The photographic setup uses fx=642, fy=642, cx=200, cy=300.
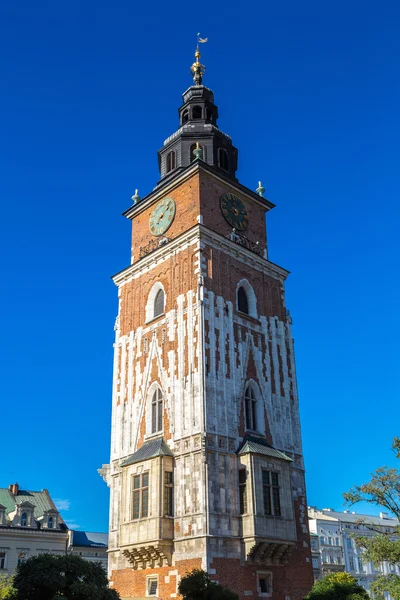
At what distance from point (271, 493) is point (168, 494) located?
5.37 meters

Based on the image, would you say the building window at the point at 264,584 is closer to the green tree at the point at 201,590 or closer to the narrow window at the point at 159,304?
the green tree at the point at 201,590

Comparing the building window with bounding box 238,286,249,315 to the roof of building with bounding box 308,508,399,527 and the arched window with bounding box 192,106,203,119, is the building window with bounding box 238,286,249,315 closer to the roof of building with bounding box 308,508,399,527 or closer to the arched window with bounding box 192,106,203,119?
the arched window with bounding box 192,106,203,119

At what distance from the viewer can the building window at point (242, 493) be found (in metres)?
32.8

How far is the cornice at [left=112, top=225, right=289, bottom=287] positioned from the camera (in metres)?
38.5

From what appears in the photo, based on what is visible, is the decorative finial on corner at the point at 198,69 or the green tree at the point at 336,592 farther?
the decorative finial on corner at the point at 198,69

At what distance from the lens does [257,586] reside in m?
32.1

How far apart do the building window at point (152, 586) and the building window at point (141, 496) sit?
3.15m

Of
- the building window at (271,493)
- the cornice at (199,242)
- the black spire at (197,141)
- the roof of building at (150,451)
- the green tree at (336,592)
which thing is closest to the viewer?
the green tree at (336,592)

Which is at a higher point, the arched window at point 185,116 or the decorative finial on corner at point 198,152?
the arched window at point 185,116

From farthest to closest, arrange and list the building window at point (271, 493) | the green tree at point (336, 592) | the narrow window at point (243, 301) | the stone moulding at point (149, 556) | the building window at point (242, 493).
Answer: the narrow window at point (243, 301) < the building window at point (271, 493) < the building window at point (242, 493) < the stone moulding at point (149, 556) < the green tree at point (336, 592)

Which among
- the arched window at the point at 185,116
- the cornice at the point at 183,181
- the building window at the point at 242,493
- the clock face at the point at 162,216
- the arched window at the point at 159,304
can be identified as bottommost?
the building window at the point at 242,493

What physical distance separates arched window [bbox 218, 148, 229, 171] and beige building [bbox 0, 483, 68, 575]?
113ft

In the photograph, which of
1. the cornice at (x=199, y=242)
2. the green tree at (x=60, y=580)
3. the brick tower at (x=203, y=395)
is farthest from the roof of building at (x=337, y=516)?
the green tree at (x=60, y=580)

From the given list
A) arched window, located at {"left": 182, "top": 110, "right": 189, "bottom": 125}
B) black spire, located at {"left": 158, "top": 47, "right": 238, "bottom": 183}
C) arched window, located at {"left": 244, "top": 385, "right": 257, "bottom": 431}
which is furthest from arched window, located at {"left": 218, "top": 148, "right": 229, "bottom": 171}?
arched window, located at {"left": 244, "top": 385, "right": 257, "bottom": 431}
